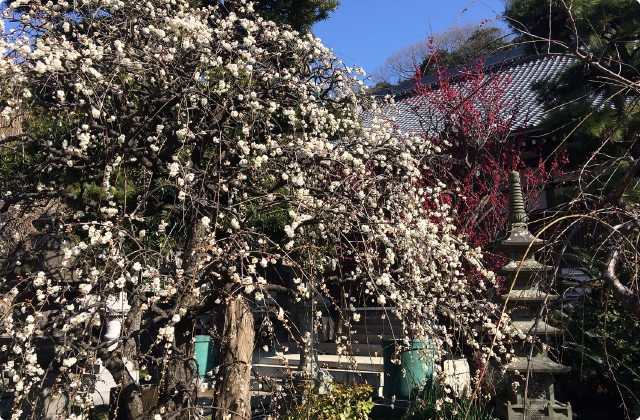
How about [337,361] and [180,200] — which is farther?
[337,361]

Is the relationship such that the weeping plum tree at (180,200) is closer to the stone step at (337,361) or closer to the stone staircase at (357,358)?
the stone staircase at (357,358)

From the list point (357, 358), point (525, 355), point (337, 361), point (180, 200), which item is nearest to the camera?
point (180, 200)

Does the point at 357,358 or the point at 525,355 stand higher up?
the point at 525,355

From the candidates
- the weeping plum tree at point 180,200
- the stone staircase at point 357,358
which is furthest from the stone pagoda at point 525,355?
the stone staircase at point 357,358

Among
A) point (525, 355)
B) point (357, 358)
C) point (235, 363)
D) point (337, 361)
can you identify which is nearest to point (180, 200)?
point (235, 363)

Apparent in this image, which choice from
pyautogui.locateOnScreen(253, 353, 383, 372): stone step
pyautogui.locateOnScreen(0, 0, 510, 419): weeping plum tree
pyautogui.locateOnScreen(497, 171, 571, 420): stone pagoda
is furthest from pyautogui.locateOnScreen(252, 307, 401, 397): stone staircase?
pyautogui.locateOnScreen(0, 0, 510, 419): weeping plum tree

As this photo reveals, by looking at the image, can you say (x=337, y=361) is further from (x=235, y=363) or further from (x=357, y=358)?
(x=235, y=363)

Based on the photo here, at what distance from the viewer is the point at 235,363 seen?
3.51 meters

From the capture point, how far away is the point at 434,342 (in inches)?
149

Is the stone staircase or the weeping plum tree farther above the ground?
the weeping plum tree

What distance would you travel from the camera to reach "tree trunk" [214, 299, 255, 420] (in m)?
3.69

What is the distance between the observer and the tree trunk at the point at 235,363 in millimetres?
3689

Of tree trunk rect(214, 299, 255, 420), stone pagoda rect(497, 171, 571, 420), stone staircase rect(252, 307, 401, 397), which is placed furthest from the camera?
stone staircase rect(252, 307, 401, 397)

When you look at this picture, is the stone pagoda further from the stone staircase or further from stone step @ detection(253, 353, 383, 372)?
stone step @ detection(253, 353, 383, 372)
